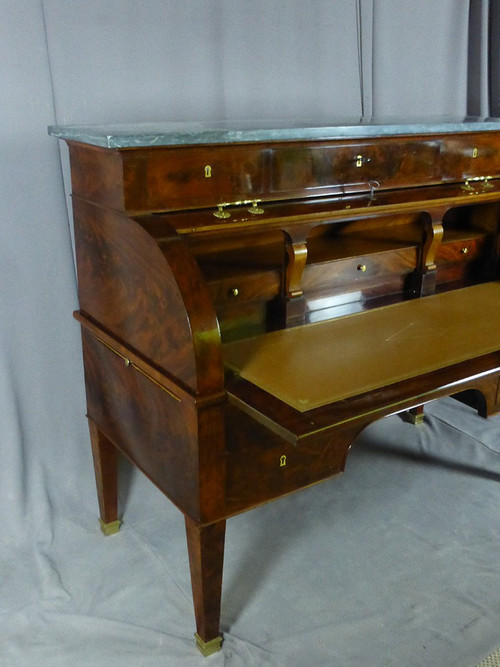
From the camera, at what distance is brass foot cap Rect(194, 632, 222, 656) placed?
1.81m

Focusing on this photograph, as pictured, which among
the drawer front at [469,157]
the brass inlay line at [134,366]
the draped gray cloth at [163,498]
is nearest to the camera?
the brass inlay line at [134,366]

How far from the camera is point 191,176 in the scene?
1609mm

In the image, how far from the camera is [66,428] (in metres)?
2.33

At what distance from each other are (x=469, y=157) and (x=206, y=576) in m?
1.40

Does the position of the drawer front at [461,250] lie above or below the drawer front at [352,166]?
below

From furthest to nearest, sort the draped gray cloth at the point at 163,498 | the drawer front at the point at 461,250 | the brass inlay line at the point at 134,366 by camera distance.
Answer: the drawer front at the point at 461,250 < the draped gray cloth at the point at 163,498 < the brass inlay line at the point at 134,366

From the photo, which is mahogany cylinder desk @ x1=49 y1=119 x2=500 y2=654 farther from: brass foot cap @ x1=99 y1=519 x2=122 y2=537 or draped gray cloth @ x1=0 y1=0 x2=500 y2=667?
draped gray cloth @ x1=0 y1=0 x2=500 y2=667

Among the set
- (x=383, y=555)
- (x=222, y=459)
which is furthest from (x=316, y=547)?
(x=222, y=459)

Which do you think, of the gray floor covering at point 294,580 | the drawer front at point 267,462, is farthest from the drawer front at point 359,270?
the gray floor covering at point 294,580

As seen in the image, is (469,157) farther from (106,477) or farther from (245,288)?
(106,477)

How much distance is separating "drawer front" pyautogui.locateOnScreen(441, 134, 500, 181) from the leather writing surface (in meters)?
0.39

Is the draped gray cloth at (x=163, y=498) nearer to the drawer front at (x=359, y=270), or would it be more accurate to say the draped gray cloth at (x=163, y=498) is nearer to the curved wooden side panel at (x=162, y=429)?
the curved wooden side panel at (x=162, y=429)

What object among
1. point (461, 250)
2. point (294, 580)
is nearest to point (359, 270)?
point (461, 250)

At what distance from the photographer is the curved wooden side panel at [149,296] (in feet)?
4.75
